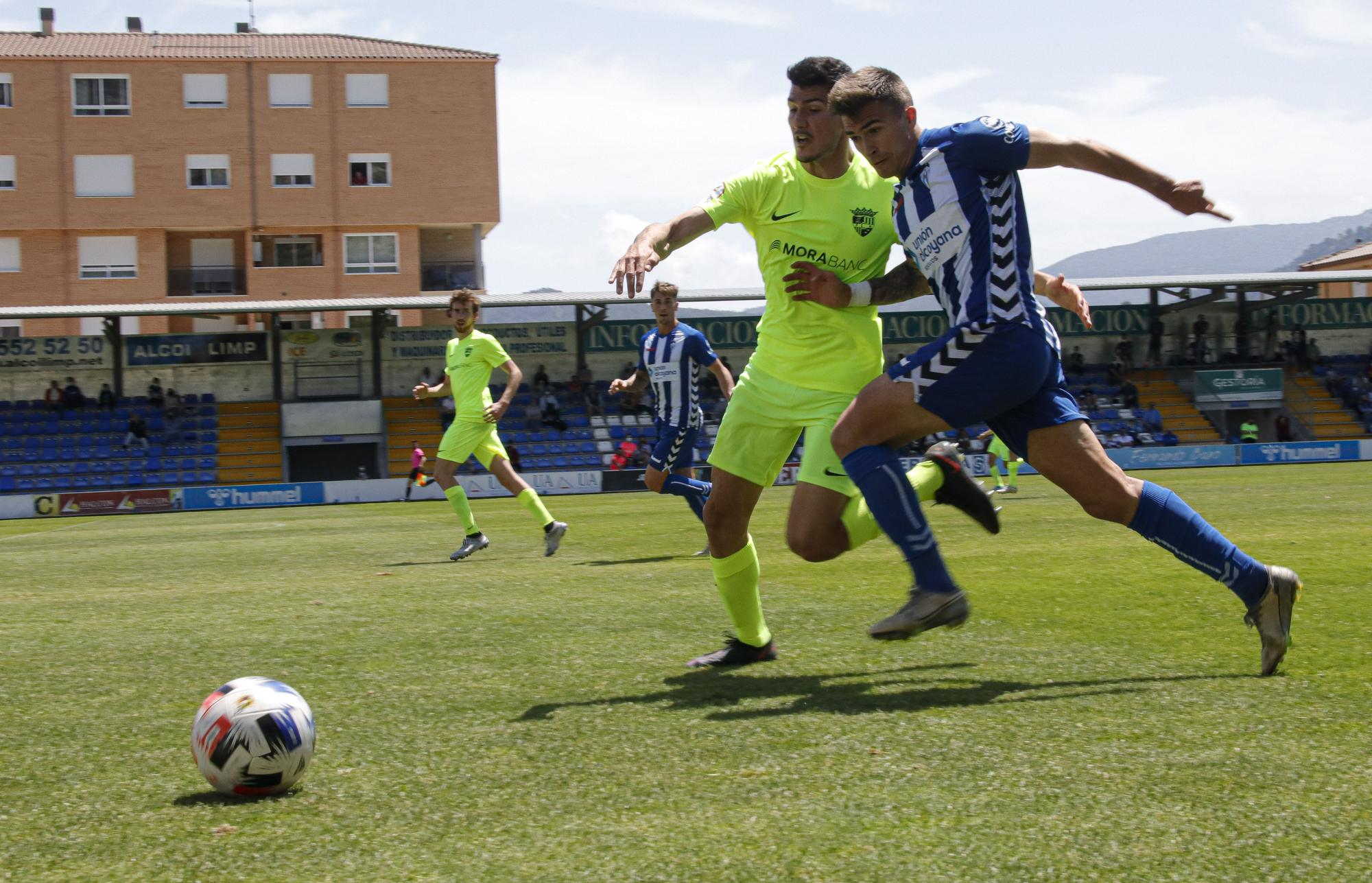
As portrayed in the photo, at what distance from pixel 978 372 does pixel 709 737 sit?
59.4 inches

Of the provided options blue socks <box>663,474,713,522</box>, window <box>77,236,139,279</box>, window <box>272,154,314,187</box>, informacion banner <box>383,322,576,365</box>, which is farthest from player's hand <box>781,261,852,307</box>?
window <box>77,236,139,279</box>

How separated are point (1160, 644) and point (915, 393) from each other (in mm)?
1765

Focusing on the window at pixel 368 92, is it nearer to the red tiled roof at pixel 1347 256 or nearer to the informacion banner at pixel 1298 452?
the informacion banner at pixel 1298 452

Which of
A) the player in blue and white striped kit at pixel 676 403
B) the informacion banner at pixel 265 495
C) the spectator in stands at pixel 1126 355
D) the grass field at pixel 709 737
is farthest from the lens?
the spectator in stands at pixel 1126 355

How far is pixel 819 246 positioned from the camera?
5121mm

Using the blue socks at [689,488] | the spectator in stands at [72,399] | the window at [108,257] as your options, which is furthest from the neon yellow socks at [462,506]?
the window at [108,257]

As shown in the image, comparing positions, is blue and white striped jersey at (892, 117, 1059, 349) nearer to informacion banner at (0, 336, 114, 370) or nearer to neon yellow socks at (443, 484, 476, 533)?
neon yellow socks at (443, 484, 476, 533)

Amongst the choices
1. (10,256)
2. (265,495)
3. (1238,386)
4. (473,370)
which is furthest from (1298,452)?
(10,256)

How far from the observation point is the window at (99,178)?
47156 mm

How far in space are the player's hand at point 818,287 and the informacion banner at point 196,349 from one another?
37175 mm

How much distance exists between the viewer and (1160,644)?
5.10 meters

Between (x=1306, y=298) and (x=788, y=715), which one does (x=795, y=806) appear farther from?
(x=1306, y=298)

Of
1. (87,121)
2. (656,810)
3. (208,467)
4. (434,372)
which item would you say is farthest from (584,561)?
(87,121)

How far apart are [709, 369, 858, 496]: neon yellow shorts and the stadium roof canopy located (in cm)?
2931
